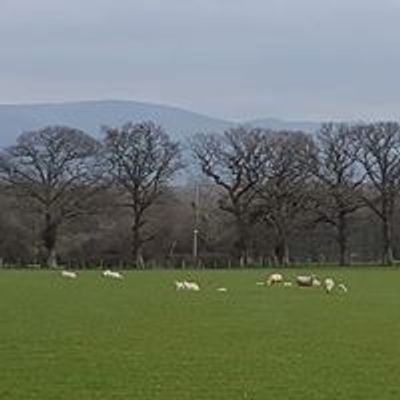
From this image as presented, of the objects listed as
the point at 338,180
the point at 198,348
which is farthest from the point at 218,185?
the point at 198,348

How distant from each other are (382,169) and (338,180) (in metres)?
4.41

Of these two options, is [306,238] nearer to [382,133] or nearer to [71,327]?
[382,133]

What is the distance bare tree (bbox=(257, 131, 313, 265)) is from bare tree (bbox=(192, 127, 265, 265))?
1.14 meters

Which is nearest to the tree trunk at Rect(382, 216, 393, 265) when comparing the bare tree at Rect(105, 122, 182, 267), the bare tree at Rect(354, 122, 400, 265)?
the bare tree at Rect(354, 122, 400, 265)

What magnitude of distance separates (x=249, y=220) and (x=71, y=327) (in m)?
72.7

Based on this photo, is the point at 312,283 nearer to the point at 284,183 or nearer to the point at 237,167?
the point at 284,183

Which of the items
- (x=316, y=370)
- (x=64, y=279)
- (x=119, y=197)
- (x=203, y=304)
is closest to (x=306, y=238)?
(x=119, y=197)

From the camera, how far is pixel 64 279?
64812 millimetres

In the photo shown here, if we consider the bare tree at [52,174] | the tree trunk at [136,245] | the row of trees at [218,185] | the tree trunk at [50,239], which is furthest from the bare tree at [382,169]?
the tree trunk at [50,239]

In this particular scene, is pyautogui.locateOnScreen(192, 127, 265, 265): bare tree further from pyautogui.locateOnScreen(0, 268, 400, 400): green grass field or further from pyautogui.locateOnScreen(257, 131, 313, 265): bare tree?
pyautogui.locateOnScreen(0, 268, 400, 400): green grass field

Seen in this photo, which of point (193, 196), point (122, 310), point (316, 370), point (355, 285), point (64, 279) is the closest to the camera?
point (316, 370)

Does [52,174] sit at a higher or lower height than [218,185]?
higher

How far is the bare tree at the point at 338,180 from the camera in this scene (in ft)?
321

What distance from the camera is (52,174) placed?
9738 cm
